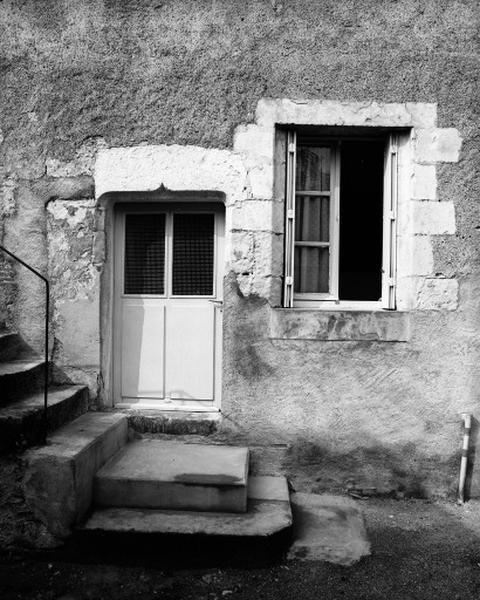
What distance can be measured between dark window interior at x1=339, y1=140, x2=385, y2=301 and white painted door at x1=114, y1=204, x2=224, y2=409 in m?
0.98

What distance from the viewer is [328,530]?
3.41 metres

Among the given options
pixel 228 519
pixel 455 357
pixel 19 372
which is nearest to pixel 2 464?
pixel 19 372

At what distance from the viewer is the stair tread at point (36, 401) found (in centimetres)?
326

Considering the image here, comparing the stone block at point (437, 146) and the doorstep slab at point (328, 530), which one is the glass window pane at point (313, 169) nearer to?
the stone block at point (437, 146)

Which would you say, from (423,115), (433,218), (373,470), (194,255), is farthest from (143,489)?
(423,115)

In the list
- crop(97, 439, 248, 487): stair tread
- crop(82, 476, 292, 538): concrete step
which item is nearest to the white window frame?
crop(97, 439, 248, 487): stair tread

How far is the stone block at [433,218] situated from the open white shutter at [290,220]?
895 millimetres

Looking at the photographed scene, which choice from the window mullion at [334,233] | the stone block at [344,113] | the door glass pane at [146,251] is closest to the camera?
the stone block at [344,113]

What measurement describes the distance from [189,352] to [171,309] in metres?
0.37

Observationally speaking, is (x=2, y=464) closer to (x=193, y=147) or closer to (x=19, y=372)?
(x=19, y=372)

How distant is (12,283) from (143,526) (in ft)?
7.08

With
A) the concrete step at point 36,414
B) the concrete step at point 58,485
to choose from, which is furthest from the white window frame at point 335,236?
the concrete step at point 58,485

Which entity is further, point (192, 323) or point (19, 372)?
point (192, 323)

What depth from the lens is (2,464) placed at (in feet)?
10.2
